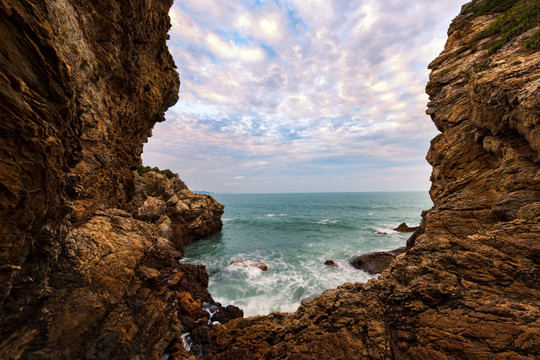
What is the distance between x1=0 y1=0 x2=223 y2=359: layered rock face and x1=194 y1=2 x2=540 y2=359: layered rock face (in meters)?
4.71

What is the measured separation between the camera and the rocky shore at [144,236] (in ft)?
14.2

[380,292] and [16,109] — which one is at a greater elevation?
[16,109]

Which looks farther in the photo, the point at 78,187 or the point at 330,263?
the point at 330,263

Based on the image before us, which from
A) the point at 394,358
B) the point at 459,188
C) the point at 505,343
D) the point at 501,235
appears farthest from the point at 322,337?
the point at 459,188

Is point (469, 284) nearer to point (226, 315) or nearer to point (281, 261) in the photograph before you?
point (226, 315)

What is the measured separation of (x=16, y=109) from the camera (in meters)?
3.73

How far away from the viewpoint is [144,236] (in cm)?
921

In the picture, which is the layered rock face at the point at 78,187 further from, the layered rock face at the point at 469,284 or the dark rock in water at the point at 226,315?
the layered rock face at the point at 469,284

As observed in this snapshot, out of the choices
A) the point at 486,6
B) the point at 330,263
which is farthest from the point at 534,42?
the point at 330,263

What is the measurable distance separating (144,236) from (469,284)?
44.9 feet

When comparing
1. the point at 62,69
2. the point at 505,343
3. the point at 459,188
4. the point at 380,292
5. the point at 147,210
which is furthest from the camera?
the point at 147,210

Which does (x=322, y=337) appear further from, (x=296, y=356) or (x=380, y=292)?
(x=380, y=292)

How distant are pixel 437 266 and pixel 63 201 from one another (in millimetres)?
13622

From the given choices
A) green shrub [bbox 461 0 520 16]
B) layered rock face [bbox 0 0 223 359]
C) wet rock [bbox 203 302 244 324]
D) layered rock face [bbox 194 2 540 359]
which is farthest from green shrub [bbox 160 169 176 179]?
green shrub [bbox 461 0 520 16]
